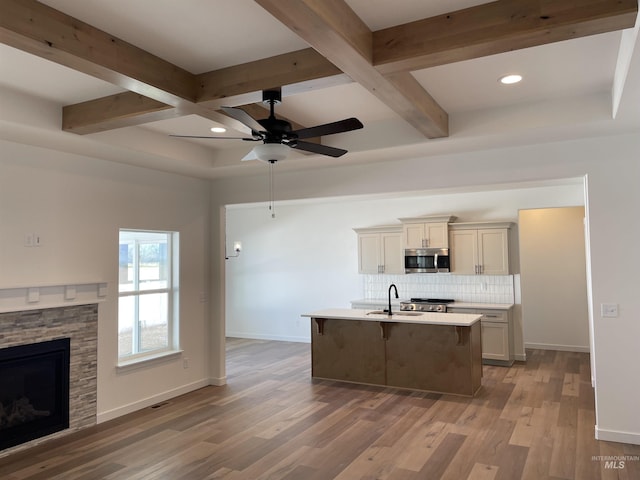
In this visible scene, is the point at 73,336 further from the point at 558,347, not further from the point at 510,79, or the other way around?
the point at 558,347

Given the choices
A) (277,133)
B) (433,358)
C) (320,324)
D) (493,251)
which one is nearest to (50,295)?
(277,133)

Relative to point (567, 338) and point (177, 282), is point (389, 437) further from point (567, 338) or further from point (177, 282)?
point (567, 338)

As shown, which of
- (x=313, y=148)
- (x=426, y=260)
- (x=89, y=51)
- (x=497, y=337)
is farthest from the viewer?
(x=426, y=260)

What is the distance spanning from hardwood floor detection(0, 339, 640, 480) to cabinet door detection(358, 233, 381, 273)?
2.67 m

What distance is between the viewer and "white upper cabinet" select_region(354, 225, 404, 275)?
795cm

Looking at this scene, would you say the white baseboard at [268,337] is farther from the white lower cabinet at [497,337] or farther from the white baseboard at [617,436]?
the white baseboard at [617,436]

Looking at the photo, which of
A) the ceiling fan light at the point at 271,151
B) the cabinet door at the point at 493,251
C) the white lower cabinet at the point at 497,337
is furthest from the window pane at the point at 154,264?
the cabinet door at the point at 493,251

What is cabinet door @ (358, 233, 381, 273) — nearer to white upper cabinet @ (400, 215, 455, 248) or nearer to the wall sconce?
white upper cabinet @ (400, 215, 455, 248)

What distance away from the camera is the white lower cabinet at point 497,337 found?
687 centimetres

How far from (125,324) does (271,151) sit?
306cm

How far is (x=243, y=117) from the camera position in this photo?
8.98 feet

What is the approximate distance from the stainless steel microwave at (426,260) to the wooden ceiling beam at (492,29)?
16.6 feet

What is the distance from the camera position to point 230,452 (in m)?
3.87

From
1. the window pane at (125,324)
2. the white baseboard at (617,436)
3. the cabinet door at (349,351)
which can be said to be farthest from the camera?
the cabinet door at (349,351)
